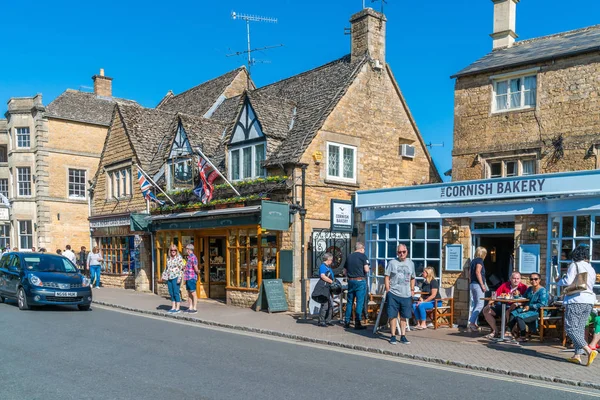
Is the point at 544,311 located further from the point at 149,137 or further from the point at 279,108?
the point at 149,137

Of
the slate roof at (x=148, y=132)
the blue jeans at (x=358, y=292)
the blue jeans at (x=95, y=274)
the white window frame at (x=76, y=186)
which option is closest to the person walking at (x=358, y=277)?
the blue jeans at (x=358, y=292)

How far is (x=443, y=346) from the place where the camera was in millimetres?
10344

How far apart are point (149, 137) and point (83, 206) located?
424 inches

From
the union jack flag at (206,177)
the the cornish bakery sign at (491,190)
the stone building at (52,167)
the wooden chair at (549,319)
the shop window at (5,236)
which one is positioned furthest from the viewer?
the shop window at (5,236)

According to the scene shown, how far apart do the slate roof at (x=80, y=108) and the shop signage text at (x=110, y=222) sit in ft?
30.4

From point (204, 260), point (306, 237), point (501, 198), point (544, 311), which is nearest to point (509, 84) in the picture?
point (501, 198)

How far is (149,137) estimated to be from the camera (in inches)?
935

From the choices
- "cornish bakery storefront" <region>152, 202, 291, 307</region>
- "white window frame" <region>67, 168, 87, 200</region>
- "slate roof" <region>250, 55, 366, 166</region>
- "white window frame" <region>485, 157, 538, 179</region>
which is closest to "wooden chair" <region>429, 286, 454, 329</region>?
"cornish bakery storefront" <region>152, 202, 291, 307</region>

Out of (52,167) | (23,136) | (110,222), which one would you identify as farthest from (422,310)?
(23,136)

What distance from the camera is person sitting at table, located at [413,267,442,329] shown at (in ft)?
40.4

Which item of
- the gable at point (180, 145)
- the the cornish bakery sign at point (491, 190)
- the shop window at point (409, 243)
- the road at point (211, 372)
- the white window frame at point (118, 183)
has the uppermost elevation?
the gable at point (180, 145)

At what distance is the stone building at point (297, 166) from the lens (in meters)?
16.1

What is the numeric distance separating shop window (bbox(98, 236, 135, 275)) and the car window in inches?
260

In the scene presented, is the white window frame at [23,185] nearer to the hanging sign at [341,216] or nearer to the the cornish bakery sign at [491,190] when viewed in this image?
the hanging sign at [341,216]
